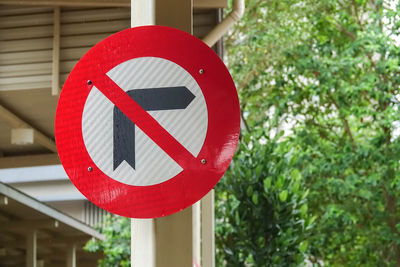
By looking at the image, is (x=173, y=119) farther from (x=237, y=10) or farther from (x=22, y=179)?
(x=22, y=179)

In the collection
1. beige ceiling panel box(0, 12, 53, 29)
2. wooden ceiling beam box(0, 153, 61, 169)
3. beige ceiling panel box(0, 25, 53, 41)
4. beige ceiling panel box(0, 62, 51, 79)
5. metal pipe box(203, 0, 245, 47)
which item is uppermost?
beige ceiling panel box(0, 12, 53, 29)

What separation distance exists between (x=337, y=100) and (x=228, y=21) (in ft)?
17.2

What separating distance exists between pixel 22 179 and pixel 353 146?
5.45 metres

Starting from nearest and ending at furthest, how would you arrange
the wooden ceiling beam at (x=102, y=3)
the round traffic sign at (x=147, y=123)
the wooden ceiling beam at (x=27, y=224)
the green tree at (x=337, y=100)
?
the round traffic sign at (x=147, y=123) < the wooden ceiling beam at (x=102, y=3) < the green tree at (x=337, y=100) < the wooden ceiling beam at (x=27, y=224)

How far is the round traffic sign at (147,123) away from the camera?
1795mm

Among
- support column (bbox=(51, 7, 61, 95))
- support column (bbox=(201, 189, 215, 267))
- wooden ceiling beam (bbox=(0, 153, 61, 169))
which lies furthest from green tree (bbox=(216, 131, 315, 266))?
wooden ceiling beam (bbox=(0, 153, 61, 169))

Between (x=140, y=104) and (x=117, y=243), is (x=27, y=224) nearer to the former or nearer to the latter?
(x=117, y=243)

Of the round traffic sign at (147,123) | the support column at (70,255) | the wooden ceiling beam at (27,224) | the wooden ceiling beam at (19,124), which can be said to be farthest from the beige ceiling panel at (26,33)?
the support column at (70,255)

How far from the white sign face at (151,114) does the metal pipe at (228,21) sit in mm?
4123

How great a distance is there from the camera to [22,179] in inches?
405

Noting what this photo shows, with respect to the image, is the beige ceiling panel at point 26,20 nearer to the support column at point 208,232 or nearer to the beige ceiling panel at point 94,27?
the beige ceiling panel at point 94,27

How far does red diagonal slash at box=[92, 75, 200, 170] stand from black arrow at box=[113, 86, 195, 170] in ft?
0.05

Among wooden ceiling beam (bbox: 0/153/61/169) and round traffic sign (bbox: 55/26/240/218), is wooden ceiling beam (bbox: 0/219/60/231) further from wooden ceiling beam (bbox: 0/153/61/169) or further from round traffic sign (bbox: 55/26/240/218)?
round traffic sign (bbox: 55/26/240/218)

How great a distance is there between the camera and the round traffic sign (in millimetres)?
1795
